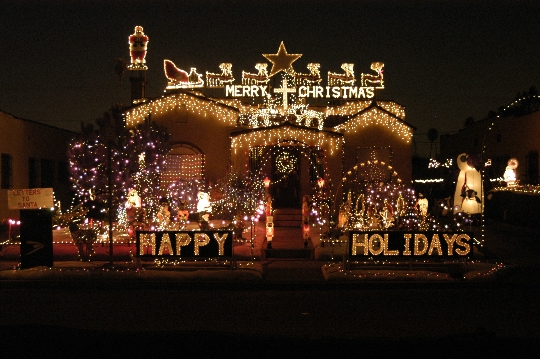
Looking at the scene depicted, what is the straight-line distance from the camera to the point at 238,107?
28.1 meters

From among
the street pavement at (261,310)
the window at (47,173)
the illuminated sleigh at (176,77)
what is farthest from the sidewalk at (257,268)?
the window at (47,173)

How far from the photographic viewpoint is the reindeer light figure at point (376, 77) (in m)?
28.3

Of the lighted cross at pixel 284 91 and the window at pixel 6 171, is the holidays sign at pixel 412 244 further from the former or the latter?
the window at pixel 6 171

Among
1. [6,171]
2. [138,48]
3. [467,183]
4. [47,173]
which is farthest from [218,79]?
[467,183]

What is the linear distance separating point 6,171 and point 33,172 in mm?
3047

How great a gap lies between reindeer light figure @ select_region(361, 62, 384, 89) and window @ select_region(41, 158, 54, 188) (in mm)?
15118

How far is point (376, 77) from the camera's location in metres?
28.4

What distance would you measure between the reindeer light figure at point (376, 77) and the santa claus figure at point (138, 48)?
960 centimetres

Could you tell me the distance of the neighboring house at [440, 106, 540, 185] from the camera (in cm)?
3000

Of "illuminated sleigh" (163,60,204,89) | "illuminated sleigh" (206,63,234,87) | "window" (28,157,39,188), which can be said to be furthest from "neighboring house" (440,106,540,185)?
"window" (28,157,39,188)

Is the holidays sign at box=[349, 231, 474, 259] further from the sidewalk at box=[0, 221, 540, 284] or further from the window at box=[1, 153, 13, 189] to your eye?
the window at box=[1, 153, 13, 189]

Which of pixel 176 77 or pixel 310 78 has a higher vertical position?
pixel 310 78

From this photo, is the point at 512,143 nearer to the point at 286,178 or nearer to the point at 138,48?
the point at 286,178

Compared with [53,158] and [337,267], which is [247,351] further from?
[53,158]
